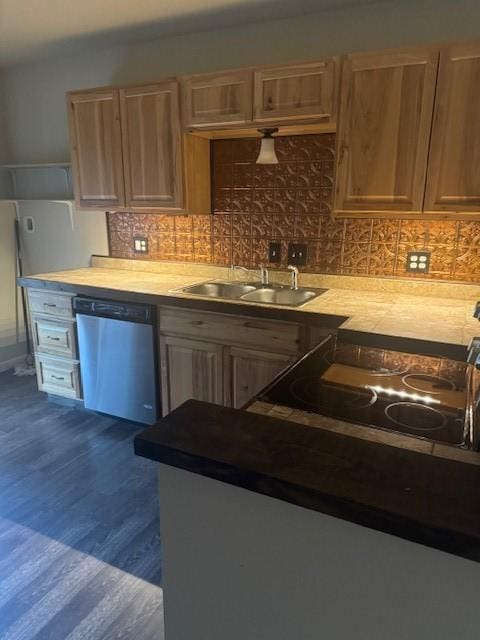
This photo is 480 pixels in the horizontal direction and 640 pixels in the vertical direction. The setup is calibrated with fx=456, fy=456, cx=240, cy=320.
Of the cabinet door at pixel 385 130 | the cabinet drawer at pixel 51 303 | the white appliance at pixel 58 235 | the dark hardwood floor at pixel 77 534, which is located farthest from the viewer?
the white appliance at pixel 58 235

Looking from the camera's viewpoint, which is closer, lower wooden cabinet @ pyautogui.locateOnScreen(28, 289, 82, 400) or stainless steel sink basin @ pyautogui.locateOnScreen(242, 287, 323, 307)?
stainless steel sink basin @ pyautogui.locateOnScreen(242, 287, 323, 307)

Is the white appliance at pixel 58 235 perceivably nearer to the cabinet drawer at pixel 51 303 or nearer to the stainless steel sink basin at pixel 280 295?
the cabinet drawer at pixel 51 303

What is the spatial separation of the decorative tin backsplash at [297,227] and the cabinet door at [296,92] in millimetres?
364

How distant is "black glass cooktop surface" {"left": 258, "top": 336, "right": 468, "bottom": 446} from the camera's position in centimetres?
95

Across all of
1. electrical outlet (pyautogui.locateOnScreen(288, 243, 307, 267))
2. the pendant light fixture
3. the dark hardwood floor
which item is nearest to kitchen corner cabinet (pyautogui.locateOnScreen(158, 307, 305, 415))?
the dark hardwood floor

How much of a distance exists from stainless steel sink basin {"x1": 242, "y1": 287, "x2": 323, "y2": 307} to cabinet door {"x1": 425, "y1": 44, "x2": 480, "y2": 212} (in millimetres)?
852

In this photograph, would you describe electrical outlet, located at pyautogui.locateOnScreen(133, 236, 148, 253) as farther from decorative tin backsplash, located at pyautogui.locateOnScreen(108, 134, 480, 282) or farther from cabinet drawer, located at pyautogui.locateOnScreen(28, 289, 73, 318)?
cabinet drawer, located at pyautogui.locateOnScreen(28, 289, 73, 318)

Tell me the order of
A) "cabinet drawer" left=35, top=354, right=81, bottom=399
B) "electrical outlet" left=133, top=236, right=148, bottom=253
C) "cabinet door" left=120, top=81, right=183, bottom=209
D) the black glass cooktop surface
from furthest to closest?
"electrical outlet" left=133, top=236, right=148, bottom=253 < "cabinet drawer" left=35, top=354, right=81, bottom=399 < "cabinet door" left=120, top=81, right=183, bottom=209 < the black glass cooktop surface

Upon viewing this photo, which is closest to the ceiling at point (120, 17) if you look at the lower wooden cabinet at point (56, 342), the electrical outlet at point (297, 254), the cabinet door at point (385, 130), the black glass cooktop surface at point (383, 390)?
the cabinet door at point (385, 130)

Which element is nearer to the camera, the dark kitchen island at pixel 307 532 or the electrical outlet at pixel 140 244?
the dark kitchen island at pixel 307 532

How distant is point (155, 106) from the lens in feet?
8.61

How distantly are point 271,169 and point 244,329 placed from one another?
1048 mm

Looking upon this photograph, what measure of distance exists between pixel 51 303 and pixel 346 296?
1.90m

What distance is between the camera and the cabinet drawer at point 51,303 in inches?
116
